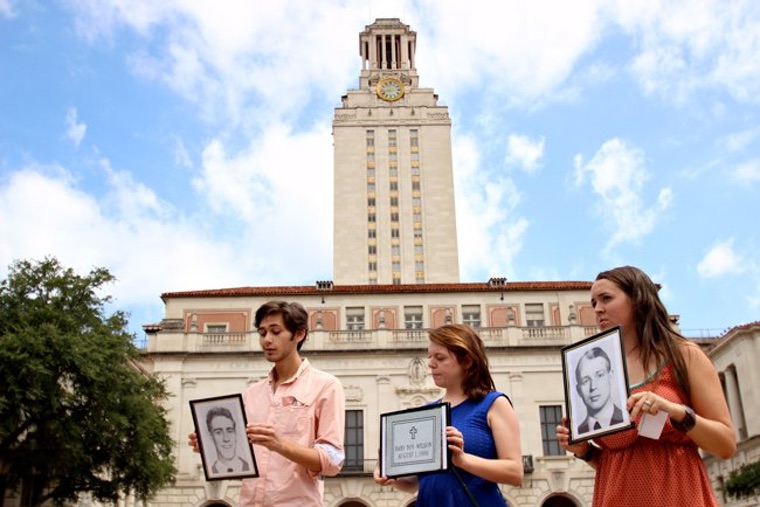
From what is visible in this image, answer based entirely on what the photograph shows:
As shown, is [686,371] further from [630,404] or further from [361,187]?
[361,187]

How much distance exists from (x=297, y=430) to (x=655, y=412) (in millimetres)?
2398

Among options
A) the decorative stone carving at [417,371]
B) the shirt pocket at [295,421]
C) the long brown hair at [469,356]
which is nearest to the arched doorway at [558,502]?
the decorative stone carving at [417,371]

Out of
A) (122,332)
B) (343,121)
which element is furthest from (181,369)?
(343,121)

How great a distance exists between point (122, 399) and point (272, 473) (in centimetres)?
2294

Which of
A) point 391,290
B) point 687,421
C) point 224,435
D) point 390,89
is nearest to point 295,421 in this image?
point 224,435

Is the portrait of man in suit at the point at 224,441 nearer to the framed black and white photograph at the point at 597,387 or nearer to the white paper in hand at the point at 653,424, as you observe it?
the framed black and white photograph at the point at 597,387

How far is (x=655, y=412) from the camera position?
12.9 ft

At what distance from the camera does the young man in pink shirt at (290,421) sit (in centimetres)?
514

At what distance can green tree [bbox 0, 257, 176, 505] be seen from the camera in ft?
81.2

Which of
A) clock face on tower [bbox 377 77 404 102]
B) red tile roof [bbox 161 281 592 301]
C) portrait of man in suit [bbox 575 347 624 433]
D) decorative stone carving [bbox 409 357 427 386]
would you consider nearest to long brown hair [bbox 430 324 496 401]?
portrait of man in suit [bbox 575 347 624 433]

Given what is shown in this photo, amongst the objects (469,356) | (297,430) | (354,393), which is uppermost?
(354,393)

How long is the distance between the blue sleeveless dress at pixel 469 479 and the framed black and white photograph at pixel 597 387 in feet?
1.85

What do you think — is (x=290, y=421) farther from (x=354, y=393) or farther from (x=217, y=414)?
(x=354, y=393)

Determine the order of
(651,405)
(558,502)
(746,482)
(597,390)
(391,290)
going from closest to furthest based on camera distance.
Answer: (651,405) → (597,390) → (746,482) → (558,502) → (391,290)
